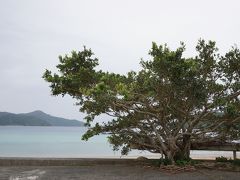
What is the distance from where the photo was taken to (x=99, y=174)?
1150cm

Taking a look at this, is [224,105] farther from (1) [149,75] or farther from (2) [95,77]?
(2) [95,77]

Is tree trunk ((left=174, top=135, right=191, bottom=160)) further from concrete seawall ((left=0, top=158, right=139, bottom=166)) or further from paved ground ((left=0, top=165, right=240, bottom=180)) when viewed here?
concrete seawall ((left=0, top=158, right=139, bottom=166))

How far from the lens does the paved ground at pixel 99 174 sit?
36.0 feet

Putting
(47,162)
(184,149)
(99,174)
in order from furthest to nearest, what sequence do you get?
1. (184,149)
2. (47,162)
3. (99,174)

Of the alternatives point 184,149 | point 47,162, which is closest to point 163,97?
point 184,149

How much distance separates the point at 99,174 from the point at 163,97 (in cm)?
360

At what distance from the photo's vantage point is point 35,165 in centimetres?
1355

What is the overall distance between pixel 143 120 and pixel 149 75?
2.48 meters

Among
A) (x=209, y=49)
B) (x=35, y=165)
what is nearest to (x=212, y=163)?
(x=209, y=49)

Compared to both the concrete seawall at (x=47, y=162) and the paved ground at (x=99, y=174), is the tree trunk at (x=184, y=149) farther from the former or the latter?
the concrete seawall at (x=47, y=162)

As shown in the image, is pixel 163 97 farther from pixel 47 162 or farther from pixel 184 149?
pixel 47 162

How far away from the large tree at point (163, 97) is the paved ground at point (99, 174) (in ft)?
5.26

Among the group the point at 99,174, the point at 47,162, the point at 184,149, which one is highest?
the point at 184,149

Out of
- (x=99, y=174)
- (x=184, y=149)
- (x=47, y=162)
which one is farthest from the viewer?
(x=184, y=149)
